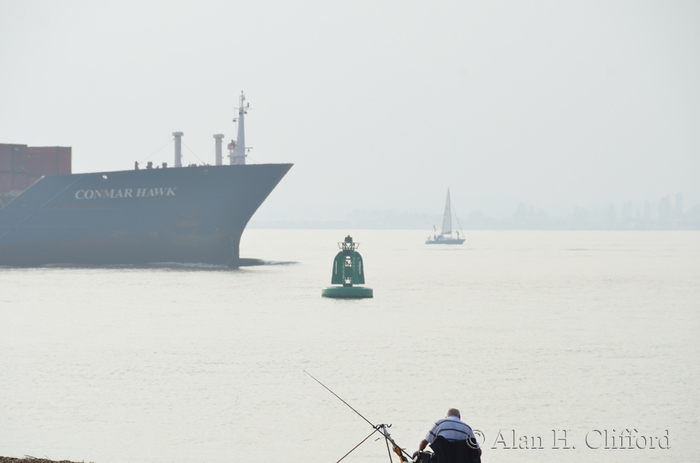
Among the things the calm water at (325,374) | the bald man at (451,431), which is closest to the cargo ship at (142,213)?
the calm water at (325,374)

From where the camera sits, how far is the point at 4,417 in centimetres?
1725

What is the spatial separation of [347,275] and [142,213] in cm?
2059

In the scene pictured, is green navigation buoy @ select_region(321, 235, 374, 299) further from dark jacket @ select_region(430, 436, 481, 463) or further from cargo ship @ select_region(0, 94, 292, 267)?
dark jacket @ select_region(430, 436, 481, 463)

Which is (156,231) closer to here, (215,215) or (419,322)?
(215,215)

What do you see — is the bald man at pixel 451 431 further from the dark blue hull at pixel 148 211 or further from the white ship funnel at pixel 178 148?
the white ship funnel at pixel 178 148

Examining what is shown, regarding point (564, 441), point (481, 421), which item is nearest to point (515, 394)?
point (481, 421)

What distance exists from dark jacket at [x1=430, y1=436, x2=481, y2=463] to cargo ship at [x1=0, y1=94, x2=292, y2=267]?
→ 174ft

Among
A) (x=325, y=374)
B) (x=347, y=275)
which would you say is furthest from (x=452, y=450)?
(x=347, y=275)

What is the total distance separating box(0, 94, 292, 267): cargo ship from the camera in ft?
201

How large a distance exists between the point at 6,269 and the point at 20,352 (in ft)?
154

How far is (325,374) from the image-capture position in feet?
77.5

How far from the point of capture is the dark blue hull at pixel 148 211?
6134cm

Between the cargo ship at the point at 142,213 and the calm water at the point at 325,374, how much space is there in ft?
44.0

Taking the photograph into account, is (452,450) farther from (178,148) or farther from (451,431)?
(178,148)
